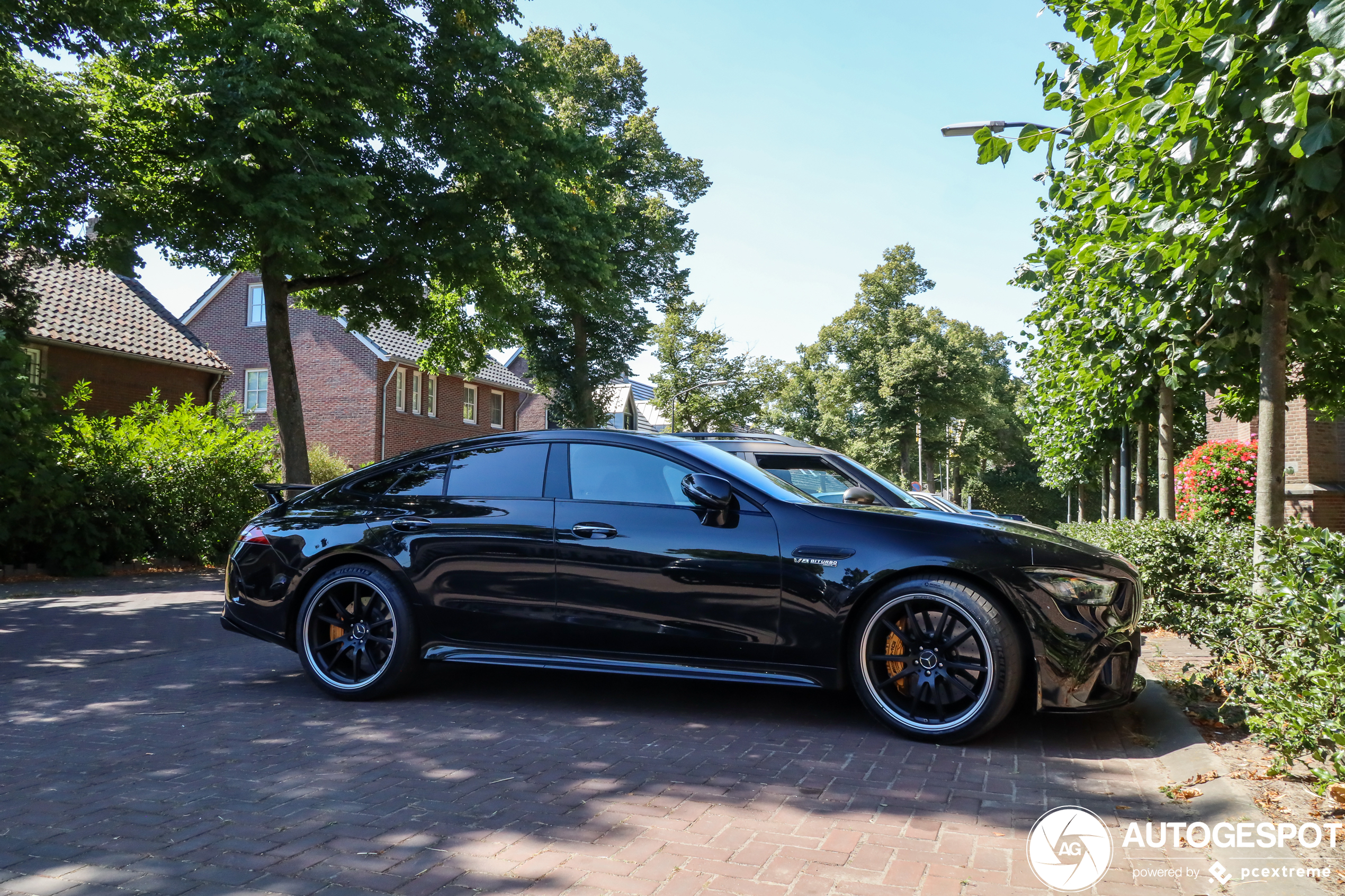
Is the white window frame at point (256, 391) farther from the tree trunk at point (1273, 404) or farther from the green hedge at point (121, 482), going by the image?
the tree trunk at point (1273, 404)

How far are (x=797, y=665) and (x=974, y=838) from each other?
1582 millimetres

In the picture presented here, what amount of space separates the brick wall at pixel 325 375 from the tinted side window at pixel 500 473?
30584 mm

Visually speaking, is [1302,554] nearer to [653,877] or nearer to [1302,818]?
[1302,818]

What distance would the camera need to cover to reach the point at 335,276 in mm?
18062

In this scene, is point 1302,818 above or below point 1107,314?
below

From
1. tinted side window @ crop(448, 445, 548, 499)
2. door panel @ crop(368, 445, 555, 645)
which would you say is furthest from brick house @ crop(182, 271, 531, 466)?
door panel @ crop(368, 445, 555, 645)

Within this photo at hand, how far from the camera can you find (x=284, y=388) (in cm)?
1695

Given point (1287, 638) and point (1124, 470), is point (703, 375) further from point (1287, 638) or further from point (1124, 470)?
point (1287, 638)

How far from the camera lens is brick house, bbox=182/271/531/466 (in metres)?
36.7

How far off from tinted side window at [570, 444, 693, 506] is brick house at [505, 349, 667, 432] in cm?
3251

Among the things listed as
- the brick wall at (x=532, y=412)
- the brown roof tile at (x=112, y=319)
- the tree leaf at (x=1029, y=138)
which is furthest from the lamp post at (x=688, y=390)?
the tree leaf at (x=1029, y=138)

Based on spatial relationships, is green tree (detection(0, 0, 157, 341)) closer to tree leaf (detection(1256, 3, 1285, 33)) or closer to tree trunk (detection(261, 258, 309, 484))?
tree trunk (detection(261, 258, 309, 484))

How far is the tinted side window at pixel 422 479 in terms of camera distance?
611 centimetres

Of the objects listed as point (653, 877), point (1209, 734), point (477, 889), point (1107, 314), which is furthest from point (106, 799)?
point (1107, 314)
